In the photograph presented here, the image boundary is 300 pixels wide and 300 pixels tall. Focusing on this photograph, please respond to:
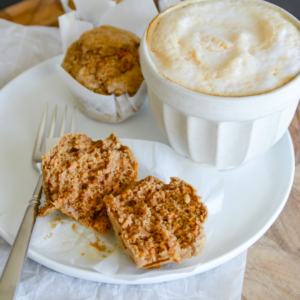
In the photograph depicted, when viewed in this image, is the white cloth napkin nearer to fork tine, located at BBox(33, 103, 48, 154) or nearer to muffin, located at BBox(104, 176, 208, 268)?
muffin, located at BBox(104, 176, 208, 268)

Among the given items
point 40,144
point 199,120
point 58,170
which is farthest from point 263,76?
point 40,144

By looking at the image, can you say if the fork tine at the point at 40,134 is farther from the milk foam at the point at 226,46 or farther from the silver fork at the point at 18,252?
the milk foam at the point at 226,46

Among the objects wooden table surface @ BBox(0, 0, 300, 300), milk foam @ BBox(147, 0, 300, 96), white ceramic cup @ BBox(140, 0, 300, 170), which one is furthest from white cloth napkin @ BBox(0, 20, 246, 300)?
milk foam @ BBox(147, 0, 300, 96)

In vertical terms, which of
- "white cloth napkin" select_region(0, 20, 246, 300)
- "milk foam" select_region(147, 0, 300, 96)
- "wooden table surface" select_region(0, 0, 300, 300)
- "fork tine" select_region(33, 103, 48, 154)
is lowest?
"wooden table surface" select_region(0, 0, 300, 300)

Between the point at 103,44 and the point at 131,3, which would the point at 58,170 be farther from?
the point at 131,3

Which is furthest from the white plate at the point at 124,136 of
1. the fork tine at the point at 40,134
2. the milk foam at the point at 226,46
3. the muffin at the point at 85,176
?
the milk foam at the point at 226,46

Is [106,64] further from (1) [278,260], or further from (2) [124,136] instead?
(1) [278,260]

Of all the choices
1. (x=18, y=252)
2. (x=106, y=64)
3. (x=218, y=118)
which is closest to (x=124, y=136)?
(x=106, y=64)
